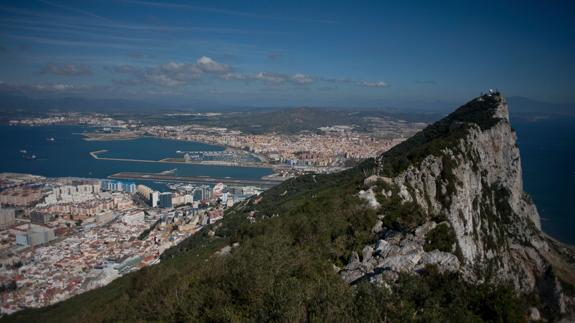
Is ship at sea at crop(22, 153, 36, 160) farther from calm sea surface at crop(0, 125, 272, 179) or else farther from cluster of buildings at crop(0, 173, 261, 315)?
cluster of buildings at crop(0, 173, 261, 315)

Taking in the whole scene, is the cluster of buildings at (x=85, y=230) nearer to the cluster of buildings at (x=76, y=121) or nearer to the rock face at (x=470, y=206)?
the rock face at (x=470, y=206)

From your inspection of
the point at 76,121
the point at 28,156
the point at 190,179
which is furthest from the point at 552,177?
the point at 76,121

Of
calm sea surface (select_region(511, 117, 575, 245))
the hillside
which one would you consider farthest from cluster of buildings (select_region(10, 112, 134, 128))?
the hillside

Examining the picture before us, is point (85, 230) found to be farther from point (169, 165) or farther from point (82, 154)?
point (82, 154)

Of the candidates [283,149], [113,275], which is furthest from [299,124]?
[113,275]

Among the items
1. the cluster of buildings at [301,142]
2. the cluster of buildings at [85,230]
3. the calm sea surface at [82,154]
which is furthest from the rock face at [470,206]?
the cluster of buildings at [301,142]
